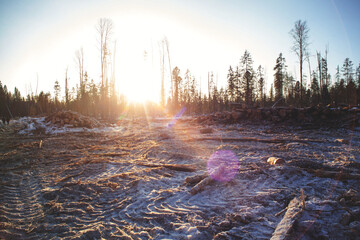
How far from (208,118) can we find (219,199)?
12154 millimetres

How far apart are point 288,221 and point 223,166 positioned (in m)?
2.15

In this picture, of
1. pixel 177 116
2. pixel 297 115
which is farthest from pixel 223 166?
pixel 177 116

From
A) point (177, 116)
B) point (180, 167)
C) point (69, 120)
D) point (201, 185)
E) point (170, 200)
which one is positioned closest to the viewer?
point (170, 200)

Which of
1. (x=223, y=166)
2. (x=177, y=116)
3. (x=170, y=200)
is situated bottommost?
(x=170, y=200)

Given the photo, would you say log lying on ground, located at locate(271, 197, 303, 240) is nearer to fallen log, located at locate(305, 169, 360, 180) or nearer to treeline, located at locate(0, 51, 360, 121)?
fallen log, located at locate(305, 169, 360, 180)

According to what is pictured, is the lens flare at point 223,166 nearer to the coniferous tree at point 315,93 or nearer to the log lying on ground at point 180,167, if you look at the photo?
the log lying on ground at point 180,167

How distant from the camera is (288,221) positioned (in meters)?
2.06

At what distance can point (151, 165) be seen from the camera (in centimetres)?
489

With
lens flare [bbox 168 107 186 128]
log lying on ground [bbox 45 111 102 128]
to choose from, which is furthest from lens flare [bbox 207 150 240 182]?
log lying on ground [bbox 45 111 102 128]

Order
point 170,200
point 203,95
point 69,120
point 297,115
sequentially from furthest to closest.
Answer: point 203,95
point 69,120
point 297,115
point 170,200

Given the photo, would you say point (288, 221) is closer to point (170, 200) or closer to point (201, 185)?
point (201, 185)

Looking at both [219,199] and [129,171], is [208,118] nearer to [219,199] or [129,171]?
[129,171]

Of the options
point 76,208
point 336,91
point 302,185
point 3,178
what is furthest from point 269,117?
point 336,91

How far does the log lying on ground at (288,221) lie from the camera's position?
1.87 m
